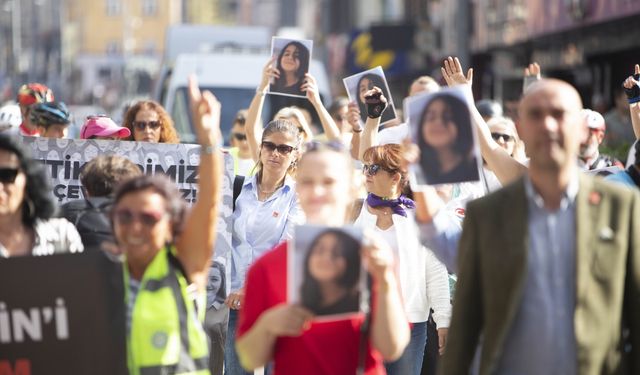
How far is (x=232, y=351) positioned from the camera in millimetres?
7727

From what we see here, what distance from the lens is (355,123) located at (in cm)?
943

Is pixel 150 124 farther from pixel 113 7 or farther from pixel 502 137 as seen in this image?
pixel 113 7

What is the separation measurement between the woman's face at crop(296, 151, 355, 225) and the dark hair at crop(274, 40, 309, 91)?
17.3ft

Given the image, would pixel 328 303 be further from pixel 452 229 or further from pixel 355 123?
pixel 355 123

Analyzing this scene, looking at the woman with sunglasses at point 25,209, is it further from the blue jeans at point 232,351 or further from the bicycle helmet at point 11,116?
the bicycle helmet at point 11,116

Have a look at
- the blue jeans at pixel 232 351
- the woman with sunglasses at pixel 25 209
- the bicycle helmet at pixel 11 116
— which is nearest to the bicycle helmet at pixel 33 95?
the bicycle helmet at pixel 11 116

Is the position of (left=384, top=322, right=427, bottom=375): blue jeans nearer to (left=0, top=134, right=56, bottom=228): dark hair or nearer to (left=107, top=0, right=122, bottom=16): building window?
(left=0, top=134, right=56, bottom=228): dark hair

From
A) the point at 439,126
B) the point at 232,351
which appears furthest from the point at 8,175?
the point at 232,351

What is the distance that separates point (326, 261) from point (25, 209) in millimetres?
1283

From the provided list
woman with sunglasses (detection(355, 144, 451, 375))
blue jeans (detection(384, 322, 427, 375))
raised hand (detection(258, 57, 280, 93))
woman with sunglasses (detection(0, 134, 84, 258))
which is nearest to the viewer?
woman with sunglasses (detection(0, 134, 84, 258))

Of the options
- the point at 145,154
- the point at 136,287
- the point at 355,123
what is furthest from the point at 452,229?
the point at 355,123

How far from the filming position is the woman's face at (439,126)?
5039 millimetres

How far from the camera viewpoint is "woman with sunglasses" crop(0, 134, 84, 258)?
16.2ft

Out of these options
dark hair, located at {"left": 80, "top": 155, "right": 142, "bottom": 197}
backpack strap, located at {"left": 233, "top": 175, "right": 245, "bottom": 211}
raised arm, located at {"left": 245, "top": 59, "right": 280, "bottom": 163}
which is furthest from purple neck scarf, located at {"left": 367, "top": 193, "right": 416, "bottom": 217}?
raised arm, located at {"left": 245, "top": 59, "right": 280, "bottom": 163}
